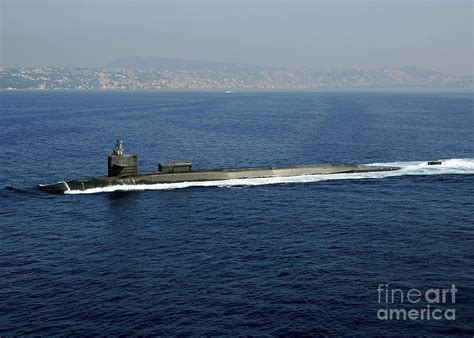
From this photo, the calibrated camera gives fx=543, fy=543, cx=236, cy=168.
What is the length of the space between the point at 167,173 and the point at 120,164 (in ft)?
22.0

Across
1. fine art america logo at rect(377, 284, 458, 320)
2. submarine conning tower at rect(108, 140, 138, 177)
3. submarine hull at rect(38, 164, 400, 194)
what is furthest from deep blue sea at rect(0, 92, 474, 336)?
submarine conning tower at rect(108, 140, 138, 177)

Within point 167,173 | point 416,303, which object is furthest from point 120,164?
point 416,303

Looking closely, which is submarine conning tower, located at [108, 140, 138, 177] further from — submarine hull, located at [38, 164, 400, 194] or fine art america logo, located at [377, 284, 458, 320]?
fine art america logo, located at [377, 284, 458, 320]

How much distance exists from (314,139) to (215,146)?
24.2 metres

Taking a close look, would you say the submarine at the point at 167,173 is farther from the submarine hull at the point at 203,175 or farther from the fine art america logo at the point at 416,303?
the fine art america logo at the point at 416,303

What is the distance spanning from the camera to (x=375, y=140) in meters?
123

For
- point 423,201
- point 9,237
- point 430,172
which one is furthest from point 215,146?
point 9,237

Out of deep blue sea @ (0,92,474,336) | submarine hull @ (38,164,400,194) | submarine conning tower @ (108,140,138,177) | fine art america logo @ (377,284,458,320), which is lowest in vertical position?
fine art america logo @ (377,284,458,320)

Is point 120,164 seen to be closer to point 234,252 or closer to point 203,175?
point 203,175

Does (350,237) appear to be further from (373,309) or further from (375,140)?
(375,140)

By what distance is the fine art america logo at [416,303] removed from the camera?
34.7 meters

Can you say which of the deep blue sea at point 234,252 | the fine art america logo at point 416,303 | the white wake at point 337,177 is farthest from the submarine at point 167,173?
the fine art america logo at point 416,303

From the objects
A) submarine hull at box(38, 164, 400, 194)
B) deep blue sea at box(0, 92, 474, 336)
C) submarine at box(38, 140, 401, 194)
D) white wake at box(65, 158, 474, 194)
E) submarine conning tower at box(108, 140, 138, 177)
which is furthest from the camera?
submarine conning tower at box(108, 140, 138, 177)

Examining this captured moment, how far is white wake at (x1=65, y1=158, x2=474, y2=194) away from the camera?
7306 cm
